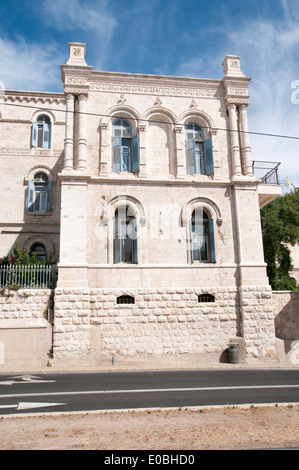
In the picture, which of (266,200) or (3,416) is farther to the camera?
(266,200)

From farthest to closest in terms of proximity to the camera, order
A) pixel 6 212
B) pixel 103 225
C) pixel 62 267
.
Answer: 1. pixel 6 212
2. pixel 103 225
3. pixel 62 267

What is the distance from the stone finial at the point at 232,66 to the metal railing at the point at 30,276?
1308 centimetres

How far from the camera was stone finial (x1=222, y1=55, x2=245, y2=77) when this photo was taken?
18.8 m

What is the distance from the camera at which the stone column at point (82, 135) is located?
16.8 meters

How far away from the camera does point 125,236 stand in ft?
55.7

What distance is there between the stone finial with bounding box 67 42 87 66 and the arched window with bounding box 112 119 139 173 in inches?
129

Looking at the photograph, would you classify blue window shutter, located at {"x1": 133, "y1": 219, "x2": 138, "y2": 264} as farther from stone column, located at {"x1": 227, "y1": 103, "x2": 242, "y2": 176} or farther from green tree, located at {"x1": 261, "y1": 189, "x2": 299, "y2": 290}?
green tree, located at {"x1": 261, "y1": 189, "x2": 299, "y2": 290}

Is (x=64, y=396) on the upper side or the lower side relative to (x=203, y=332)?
lower

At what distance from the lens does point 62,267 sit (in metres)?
15.5

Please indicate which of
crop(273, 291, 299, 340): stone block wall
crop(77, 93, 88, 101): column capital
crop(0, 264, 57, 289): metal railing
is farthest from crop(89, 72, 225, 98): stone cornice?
crop(273, 291, 299, 340): stone block wall

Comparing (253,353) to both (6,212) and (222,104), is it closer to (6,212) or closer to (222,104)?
(222,104)

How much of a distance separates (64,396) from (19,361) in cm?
640

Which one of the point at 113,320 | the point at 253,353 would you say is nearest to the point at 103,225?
the point at 113,320

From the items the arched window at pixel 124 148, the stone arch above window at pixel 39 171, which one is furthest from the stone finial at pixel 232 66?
the stone arch above window at pixel 39 171
